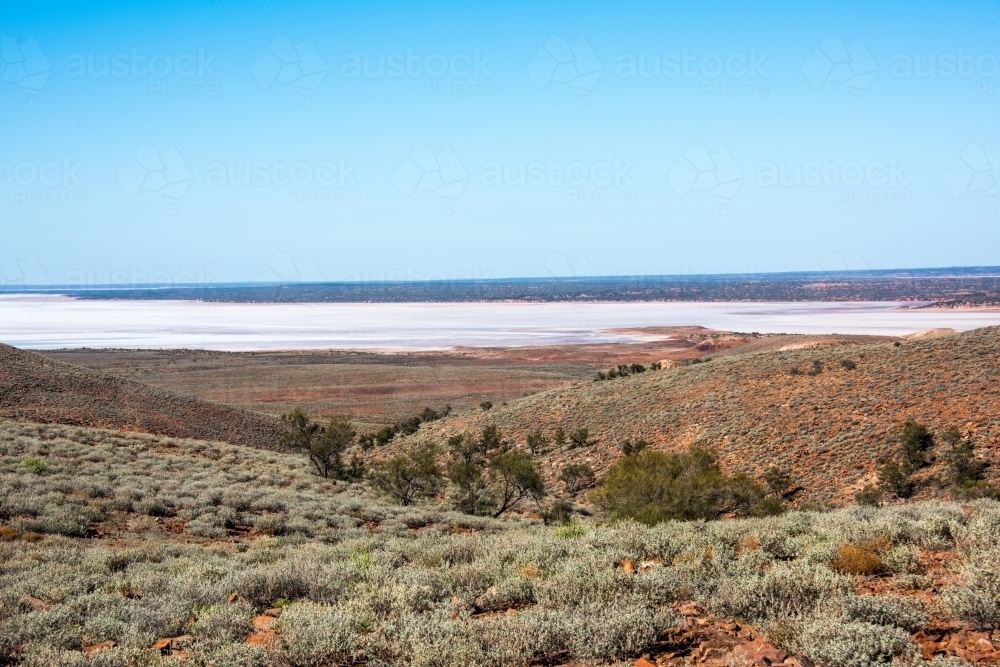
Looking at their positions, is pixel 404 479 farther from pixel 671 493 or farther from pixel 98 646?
pixel 98 646

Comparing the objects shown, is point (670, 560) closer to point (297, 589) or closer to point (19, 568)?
point (297, 589)

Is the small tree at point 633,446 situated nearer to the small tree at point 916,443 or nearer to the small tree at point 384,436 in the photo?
the small tree at point 916,443

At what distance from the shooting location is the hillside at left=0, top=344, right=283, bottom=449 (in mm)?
28047

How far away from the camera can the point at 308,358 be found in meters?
70.4

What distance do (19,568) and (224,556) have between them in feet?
7.07

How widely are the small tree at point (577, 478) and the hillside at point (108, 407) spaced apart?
16.1 metres

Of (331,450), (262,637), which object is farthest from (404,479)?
(262,637)

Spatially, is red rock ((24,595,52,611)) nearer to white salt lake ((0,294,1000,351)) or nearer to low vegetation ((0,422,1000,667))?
low vegetation ((0,422,1000,667))

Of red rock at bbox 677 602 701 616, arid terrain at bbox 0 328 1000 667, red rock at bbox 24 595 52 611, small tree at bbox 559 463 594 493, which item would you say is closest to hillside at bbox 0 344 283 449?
arid terrain at bbox 0 328 1000 667

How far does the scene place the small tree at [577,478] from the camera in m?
22.7

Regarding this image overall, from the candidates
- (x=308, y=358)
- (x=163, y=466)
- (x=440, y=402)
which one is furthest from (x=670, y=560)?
(x=308, y=358)

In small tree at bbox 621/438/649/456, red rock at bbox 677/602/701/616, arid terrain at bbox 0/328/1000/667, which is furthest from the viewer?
small tree at bbox 621/438/649/456

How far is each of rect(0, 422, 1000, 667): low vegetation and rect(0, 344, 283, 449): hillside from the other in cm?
1974

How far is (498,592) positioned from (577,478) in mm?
17172
